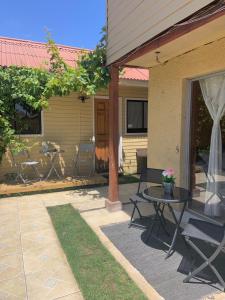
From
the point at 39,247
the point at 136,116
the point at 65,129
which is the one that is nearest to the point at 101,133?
the point at 65,129

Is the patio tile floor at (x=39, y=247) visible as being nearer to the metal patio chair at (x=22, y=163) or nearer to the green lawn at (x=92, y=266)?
the green lawn at (x=92, y=266)

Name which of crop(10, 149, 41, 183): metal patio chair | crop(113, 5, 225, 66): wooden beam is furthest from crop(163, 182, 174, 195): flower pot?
crop(10, 149, 41, 183): metal patio chair

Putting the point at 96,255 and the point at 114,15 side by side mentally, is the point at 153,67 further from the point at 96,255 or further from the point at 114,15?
the point at 96,255

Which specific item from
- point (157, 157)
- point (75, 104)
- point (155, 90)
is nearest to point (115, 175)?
point (157, 157)

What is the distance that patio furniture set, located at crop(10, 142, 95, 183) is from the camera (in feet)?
21.3

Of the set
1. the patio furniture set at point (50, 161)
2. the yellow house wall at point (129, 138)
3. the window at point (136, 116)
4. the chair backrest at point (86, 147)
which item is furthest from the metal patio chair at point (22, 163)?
the window at point (136, 116)

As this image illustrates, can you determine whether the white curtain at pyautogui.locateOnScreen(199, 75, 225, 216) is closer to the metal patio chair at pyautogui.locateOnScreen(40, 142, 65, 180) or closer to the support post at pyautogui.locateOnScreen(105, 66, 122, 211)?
the support post at pyautogui.locateOnScreen(105, 66, 122, 211)

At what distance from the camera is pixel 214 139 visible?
12.0 feet

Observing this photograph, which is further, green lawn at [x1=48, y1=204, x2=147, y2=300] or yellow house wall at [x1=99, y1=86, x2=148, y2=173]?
yellow house wall at [x1=99, y1=86, x2=148, y2=173]

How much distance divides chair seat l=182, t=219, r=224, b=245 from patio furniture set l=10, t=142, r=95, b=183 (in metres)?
4.55

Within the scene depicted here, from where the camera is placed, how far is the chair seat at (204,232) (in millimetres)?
2354

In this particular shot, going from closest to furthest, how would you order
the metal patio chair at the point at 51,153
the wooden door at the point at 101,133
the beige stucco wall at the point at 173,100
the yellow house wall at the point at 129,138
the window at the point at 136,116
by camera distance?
the beige stucco wall at the point at 173,100 < the metal patio chair at the point at 51,153 < the wooden door at the point at 101,133 < the yellow house wall at the point at 129,138 < the window at the point at 136,116

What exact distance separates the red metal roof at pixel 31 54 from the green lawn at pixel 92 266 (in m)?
4.54

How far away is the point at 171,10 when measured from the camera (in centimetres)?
274
